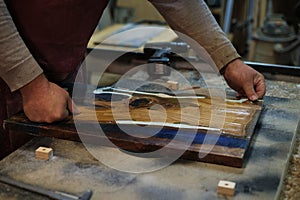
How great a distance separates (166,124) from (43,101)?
30 cm

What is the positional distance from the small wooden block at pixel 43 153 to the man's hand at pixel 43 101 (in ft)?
0.28

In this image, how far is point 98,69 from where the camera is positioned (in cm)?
173

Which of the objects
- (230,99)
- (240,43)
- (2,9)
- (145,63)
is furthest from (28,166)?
(240,43)

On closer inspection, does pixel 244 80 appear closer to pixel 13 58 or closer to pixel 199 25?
pixel 199 25

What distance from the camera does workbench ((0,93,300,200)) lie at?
76 cm

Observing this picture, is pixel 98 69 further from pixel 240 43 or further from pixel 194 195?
pixel 240 43

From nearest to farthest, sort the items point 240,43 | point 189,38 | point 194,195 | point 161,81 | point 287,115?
1. point 194,195
2. point 287,115
3. point 189,38
4. point 161,81
5. point 240,43

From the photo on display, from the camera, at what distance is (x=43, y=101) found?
3.02 feet

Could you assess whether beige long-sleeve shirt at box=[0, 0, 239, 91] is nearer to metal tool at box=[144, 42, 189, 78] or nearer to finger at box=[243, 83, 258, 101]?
finger at box=[243, 83, 258, 101]

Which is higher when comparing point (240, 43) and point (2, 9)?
point (2, 9)

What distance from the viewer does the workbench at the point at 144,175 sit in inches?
30.1

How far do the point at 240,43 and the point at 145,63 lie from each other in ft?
7.87

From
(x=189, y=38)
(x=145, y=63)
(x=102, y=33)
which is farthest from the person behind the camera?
(x=102, y=33)

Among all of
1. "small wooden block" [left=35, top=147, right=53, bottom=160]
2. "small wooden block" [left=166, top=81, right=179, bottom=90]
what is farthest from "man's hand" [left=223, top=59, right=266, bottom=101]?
"small wooden block" [left=35, top=147, right=53, bottom=160]
